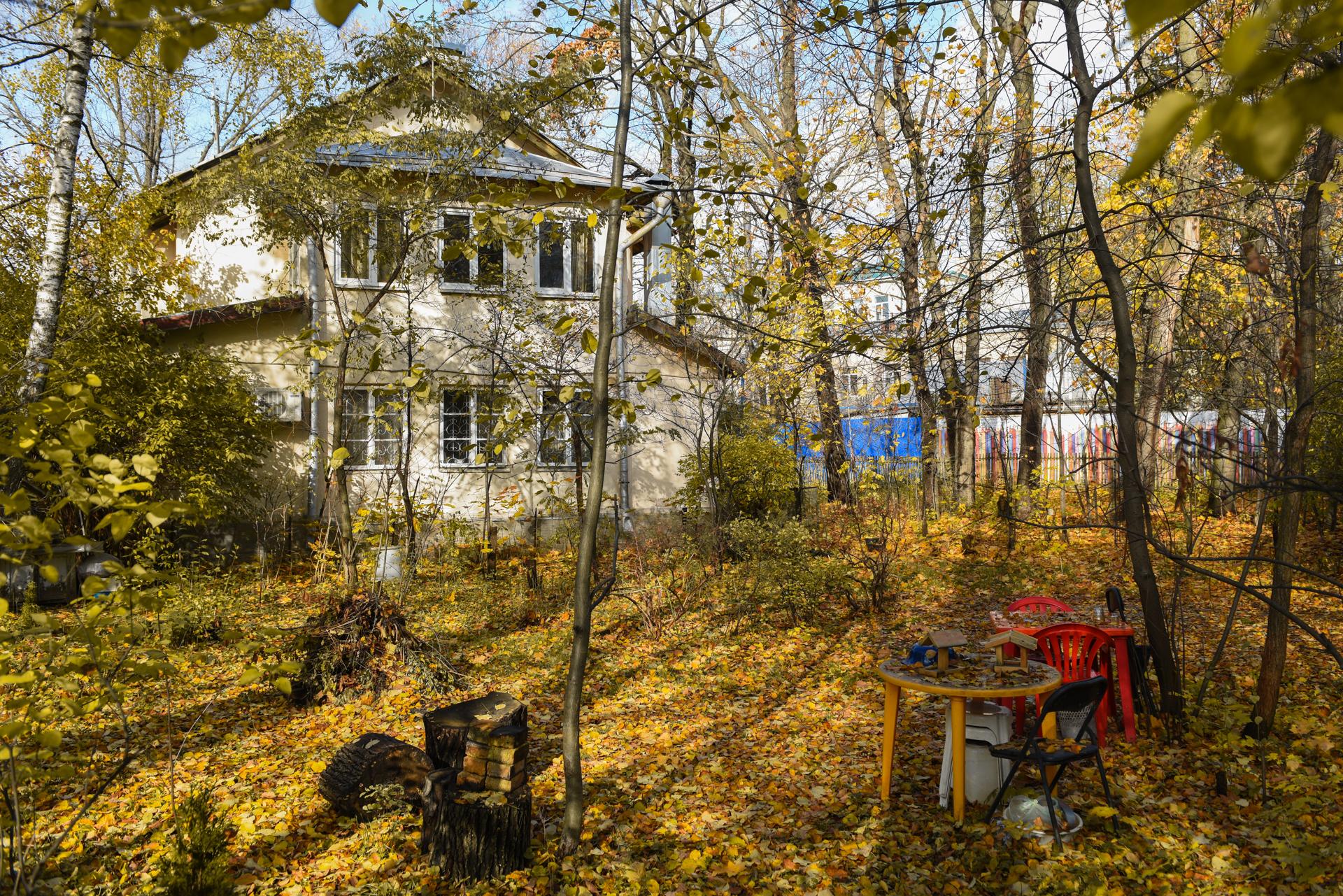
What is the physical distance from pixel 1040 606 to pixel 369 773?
507cm

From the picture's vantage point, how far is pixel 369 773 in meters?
4.79

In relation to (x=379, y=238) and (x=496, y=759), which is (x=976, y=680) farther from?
(x=379, y=238)

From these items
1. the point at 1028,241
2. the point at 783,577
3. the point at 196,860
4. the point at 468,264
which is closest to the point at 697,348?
the point at 468,264

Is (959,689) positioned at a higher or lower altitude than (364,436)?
lower

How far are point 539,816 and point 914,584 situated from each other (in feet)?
21.7

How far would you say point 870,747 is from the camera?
5672mm

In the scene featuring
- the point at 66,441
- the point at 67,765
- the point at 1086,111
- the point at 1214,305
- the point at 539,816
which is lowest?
the point at 539,816

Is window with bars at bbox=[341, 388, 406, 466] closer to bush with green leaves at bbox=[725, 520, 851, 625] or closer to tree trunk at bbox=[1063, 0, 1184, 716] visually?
bush with green leaves at bbox=[725, 520, 851, 625]

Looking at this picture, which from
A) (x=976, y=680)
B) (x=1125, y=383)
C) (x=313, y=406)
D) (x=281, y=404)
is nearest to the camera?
(x=976, y=680)

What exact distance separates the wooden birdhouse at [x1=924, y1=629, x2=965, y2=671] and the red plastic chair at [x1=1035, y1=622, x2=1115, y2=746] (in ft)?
2.54

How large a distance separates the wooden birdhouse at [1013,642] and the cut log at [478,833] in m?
2.75

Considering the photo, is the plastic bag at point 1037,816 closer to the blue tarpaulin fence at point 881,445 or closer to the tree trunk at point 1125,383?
the tree trunk at point 1125,383

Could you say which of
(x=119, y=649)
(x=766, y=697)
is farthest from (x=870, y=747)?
(x=119, y=649)

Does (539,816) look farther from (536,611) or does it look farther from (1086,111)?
(1086,111)
